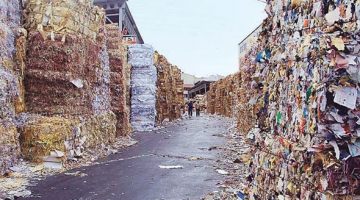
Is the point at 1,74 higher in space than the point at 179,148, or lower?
higher

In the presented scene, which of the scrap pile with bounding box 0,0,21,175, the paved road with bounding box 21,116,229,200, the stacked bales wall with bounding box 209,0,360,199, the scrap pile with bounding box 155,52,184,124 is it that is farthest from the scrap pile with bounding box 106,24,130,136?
the stacked bales wall with bounding box 209,0,360,199

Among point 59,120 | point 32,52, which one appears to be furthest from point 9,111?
point 32,52

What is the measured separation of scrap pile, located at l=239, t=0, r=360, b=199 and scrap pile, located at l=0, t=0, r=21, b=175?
4183mm

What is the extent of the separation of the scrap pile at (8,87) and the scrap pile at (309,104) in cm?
418

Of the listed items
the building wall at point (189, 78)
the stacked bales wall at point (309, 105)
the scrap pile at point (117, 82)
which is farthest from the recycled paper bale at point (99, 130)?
the building wall at point (189, 78)

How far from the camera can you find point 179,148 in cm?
990

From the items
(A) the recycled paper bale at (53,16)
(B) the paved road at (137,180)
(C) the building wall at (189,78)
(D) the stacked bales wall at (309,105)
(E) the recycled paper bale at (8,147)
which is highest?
(C) the building wall at (189,78)

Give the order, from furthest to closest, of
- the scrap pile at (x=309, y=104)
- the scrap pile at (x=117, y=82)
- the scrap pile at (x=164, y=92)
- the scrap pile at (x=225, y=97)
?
1. the scrap pile at (x=225, y=97)
2. the scrap pile at (x=164, y=92)
3. the scrap pile at (x=117, y=82)
4. the scrap pile at (x=309, y=104)

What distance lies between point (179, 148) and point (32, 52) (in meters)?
4.57

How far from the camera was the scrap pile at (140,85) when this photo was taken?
50.6ft

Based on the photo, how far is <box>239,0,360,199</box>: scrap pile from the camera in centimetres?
236

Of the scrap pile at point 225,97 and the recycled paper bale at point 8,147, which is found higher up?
the scrap pile at point 225,97

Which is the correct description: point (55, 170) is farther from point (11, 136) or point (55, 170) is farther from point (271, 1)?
point (271, 1)

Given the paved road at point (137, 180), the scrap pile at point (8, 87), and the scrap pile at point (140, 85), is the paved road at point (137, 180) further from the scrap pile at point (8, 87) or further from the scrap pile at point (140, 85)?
the scrap pile at point (140, 85)
